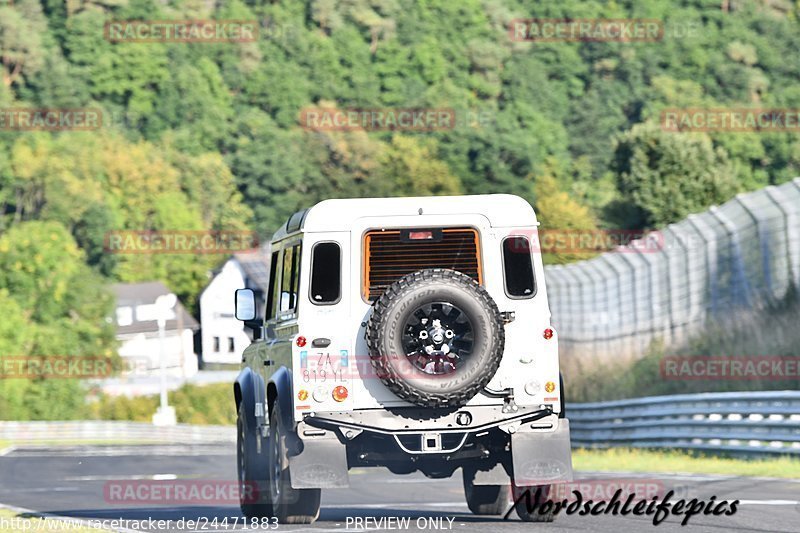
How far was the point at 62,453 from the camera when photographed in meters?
48.0

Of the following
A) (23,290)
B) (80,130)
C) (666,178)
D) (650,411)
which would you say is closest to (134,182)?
(80,130)

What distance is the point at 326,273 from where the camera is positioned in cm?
1390

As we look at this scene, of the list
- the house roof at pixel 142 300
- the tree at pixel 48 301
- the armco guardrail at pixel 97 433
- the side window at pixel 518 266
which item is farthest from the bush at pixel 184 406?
the side window at pixel 518 266

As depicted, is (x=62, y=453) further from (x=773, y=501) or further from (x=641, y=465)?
(x=773, y=501)

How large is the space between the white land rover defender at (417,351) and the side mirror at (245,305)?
1.39 m

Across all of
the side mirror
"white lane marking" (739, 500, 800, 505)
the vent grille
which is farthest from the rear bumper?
"white lane marking" (739, 500, 800, 505)

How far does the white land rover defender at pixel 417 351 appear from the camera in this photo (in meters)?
13.3

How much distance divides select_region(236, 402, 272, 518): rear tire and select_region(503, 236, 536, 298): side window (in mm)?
2886

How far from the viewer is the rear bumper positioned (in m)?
13.6

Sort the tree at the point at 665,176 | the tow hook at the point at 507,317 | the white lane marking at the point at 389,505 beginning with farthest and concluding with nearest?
the tree at the point at 665,176 < the white lane marking at the point at 389,505 < the tow hook at the point at 507,317

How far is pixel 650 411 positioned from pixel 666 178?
61298 mm
